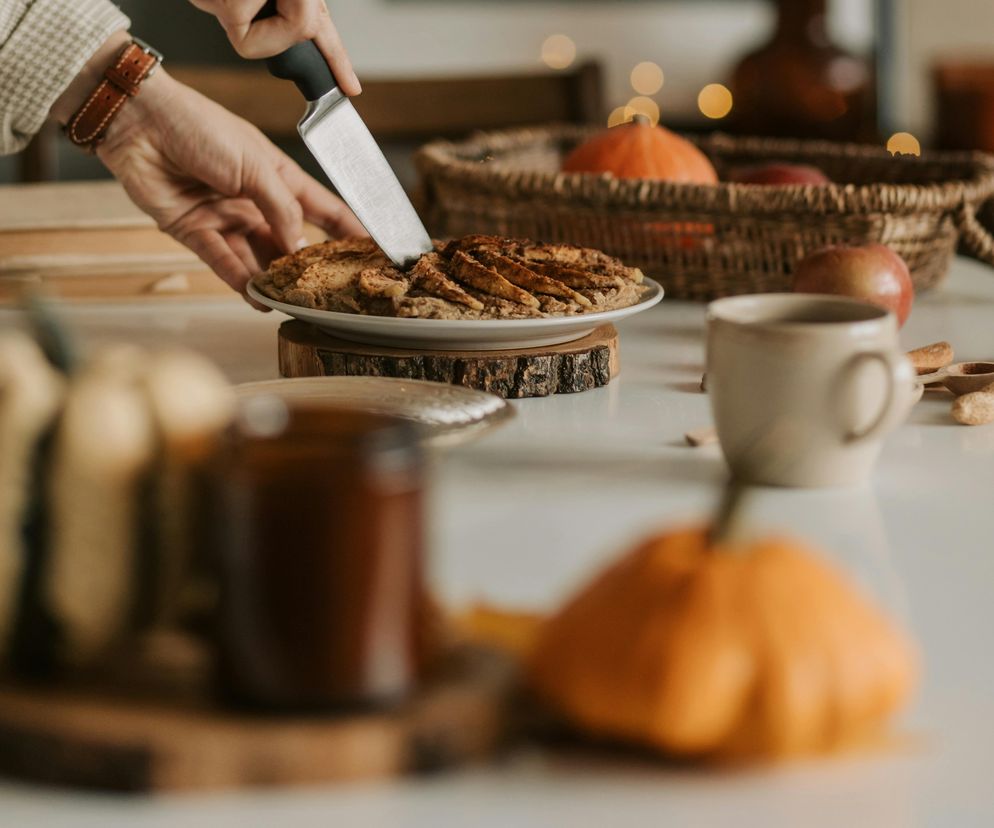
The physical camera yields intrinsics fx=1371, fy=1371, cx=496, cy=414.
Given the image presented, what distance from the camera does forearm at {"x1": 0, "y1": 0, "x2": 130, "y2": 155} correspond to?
56.6 inches

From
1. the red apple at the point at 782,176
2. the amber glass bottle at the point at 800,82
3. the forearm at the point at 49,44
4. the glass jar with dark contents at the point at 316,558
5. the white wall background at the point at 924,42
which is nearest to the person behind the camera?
the glass jar with dark contents at the point at 316,558

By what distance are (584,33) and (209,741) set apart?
341 cm

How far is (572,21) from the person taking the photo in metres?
3.67

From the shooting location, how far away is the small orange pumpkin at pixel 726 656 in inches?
19.8

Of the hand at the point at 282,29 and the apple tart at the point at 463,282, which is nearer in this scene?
the apple tart at the point at 463,282

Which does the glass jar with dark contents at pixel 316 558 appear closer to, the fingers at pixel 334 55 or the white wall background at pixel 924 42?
the fingers at pixel 334 55

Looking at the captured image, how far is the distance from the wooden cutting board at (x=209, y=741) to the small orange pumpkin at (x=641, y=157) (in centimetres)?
135

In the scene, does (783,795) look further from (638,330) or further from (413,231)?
(638,330)

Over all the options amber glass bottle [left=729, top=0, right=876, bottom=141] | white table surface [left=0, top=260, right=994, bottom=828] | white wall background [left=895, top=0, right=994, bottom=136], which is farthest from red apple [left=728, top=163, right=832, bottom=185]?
white wall background [left=895, top=0, right=994, bottom=136]

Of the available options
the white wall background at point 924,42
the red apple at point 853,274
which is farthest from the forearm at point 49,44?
the white wall background at point 924,42

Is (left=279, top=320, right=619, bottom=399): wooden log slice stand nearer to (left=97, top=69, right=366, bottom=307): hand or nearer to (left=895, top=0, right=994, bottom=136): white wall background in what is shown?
(left=97, top=69, right=366, bottom=307): hand

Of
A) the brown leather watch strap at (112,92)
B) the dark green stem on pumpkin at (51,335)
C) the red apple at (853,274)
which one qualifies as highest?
the brown leather watch strap at (112,92)

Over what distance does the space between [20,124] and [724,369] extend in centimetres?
96

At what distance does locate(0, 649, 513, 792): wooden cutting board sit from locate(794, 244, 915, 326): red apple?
96 centimetres
